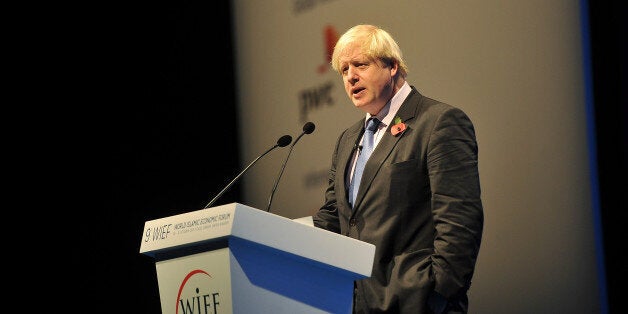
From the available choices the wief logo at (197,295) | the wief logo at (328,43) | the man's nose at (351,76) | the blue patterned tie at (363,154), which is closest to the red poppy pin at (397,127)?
the blue patterned tie at (363,154)

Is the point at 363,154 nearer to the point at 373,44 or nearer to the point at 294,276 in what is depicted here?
the point at 373,44

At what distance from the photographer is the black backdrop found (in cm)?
462

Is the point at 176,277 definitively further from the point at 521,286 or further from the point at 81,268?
the point at 81,268

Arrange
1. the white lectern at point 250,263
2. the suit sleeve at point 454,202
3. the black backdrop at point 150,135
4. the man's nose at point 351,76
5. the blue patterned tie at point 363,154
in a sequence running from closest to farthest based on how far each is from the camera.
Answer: the white lectern at point 250,263
the suit sleeve at point 454,202
the blue patterned tie at point 363,154
the man's nose at point 351,76
the black backdrop at point 150,135

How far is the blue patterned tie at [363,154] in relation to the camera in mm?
2801

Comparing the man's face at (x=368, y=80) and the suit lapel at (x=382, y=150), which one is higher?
the man's face at (x=368, y=80)

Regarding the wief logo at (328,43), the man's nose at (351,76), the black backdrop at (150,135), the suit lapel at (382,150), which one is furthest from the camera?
the black backdrop at (150,135)

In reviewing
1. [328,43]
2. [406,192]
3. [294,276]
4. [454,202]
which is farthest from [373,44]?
[328,43]

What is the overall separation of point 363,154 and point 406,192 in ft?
1.09

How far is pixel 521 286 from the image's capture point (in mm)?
3250

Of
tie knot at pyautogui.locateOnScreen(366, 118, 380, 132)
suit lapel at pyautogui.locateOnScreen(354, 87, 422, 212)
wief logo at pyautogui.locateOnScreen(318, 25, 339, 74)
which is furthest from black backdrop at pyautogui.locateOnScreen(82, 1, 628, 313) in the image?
suit lapel at pyautogui.locateOnScreen(354, 87, 422, 212)

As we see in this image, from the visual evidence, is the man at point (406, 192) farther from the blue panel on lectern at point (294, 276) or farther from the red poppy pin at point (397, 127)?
the blue panel on lectern at point (294, 276)

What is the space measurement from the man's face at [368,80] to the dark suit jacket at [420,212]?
6.0 inches

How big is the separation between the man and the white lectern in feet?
1.17
